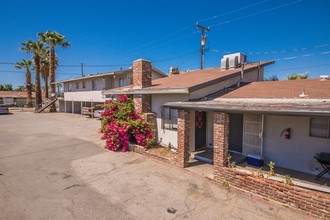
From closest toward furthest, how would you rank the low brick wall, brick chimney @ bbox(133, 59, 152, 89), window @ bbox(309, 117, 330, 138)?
1. the low brick wall
2. window @ bbox(309, 117, 330, 138)
3. brick chimney @ bbox(133, 59, 152, 89)

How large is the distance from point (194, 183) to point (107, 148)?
19.7ft

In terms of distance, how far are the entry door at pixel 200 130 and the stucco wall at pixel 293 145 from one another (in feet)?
9.77

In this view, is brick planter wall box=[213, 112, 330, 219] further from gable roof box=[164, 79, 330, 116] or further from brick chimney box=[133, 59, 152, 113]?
brick chimney box=[133, 59, 152, 113]

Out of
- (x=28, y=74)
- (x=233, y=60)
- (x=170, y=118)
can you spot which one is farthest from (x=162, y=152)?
(x=28, y=74)

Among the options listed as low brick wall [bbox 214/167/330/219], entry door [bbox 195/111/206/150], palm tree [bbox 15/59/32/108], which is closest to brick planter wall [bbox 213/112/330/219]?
low brick wall [bbox 214/167/330/219]

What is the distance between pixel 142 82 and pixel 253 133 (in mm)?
6419

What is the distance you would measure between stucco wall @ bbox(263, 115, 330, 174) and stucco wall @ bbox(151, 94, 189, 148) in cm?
414

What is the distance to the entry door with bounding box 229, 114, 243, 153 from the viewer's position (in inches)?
357

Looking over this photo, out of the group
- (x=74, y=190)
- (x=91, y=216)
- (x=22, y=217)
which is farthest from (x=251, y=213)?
(x=22, y=217)

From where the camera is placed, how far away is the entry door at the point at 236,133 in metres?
9.07

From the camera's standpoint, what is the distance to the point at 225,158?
6527mm

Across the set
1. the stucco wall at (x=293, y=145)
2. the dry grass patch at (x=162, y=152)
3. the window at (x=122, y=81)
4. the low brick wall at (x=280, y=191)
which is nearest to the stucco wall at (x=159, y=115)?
the dry grass patch at (x=162, y=152)

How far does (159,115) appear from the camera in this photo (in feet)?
35.1

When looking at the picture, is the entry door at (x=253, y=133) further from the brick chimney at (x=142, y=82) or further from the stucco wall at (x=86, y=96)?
the stucco wall at (x=86, y=96)
